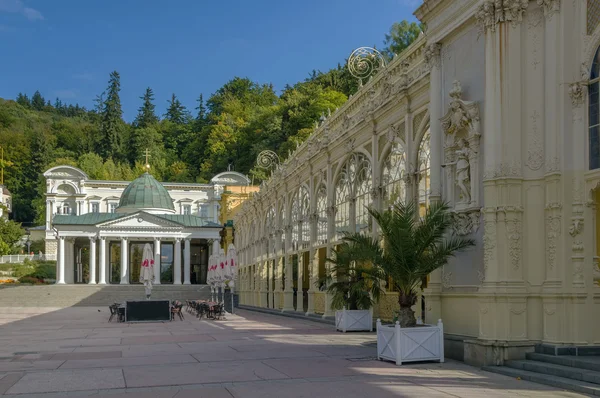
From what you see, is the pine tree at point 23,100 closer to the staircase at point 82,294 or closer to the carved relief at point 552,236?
the staircase at point 82,294

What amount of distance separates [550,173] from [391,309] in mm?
9357

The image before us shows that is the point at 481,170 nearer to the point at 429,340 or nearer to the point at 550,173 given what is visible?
the point at 550,173

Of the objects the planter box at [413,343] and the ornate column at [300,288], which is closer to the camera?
the planter box at [413,343]

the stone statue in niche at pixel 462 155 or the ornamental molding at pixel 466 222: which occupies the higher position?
the stone statue in niche at pixel 462 155

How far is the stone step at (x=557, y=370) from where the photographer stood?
Answer: 1023 cm

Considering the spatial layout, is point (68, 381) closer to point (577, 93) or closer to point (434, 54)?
point (577, 93)

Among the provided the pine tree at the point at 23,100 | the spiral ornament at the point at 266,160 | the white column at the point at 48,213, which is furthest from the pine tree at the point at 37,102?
the spiral ornament at the point at 266,160

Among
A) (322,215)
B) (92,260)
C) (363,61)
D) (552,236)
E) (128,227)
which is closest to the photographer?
(552,236)

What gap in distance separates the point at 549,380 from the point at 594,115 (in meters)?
4.69

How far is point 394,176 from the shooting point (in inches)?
829

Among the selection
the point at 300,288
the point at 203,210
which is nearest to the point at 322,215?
the point at 300,288

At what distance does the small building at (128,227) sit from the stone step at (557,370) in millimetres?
60801

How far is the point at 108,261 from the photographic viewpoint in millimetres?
77625

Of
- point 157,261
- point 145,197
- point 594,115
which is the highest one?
point 145,197
